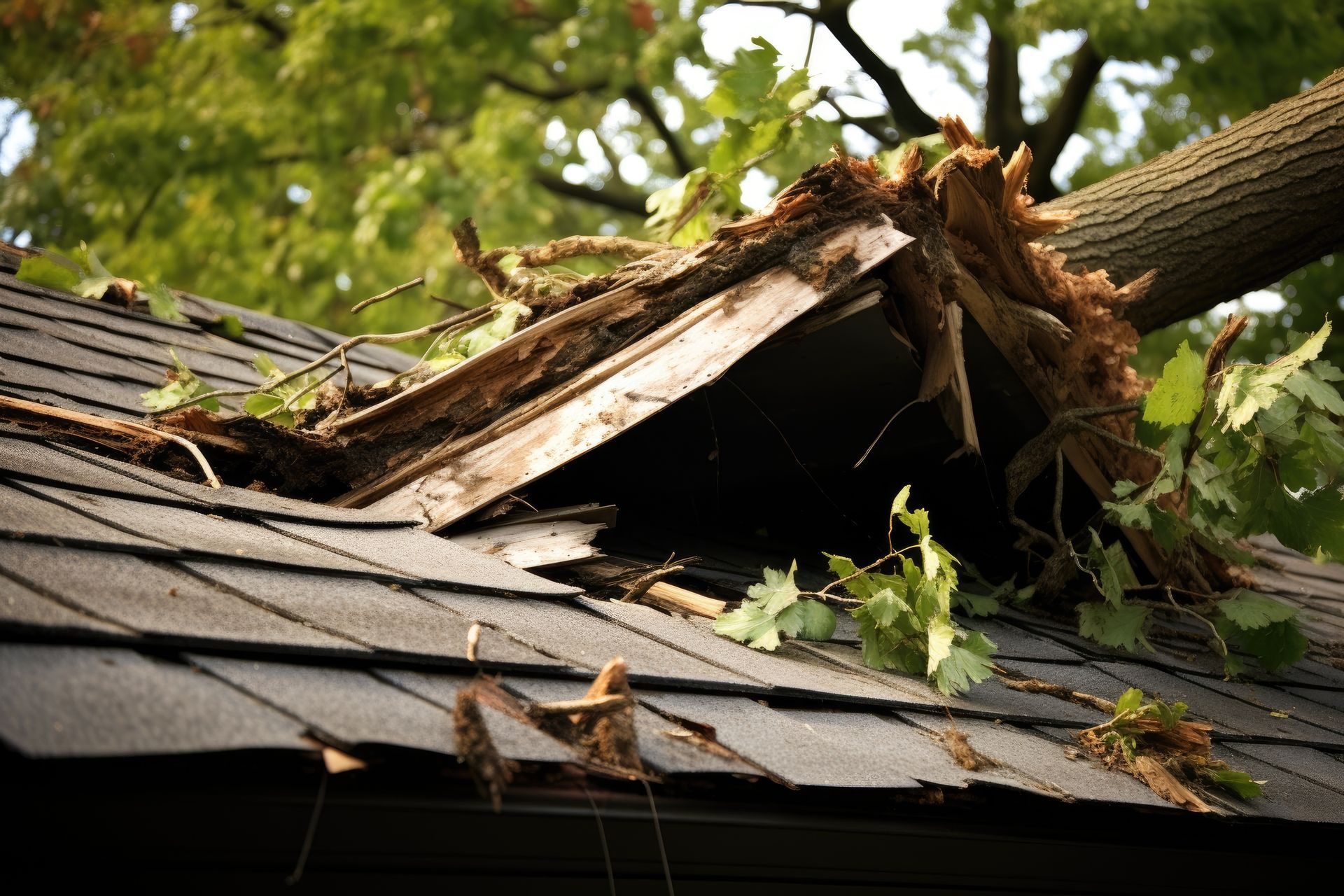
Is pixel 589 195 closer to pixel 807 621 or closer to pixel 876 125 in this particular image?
pixel 876 125

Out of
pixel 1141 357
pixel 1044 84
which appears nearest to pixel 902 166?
pixel 1141 357

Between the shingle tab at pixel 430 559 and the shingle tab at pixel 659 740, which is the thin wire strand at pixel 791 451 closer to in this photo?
the shingle tab at pixel 430 559

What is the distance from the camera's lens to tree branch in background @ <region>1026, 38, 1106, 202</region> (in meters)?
8.57

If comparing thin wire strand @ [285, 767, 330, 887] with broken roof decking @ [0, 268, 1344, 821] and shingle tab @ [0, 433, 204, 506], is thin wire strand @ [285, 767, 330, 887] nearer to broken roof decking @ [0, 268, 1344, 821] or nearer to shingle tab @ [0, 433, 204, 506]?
broken roof decking @ [0, 268, 1344, 821]

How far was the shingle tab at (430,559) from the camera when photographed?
166 cm

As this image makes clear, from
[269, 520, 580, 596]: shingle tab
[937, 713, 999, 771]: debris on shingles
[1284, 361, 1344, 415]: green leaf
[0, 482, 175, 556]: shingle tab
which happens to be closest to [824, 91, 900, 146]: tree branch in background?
[1284, 361, 1344, 415]: green leaf

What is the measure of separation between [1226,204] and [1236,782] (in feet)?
7.53

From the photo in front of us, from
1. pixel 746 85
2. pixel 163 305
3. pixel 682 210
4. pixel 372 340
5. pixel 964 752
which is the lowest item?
pixel 964 752

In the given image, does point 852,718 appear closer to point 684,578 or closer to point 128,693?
point 684,578

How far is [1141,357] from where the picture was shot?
10.6 m

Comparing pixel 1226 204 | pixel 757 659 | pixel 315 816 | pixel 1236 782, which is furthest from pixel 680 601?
pixel 1226 204

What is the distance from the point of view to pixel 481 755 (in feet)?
3.35

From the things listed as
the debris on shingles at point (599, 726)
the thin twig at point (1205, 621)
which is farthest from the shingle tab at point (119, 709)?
the thin twig at point (1205, 621)

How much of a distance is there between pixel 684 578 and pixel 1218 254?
237cm
